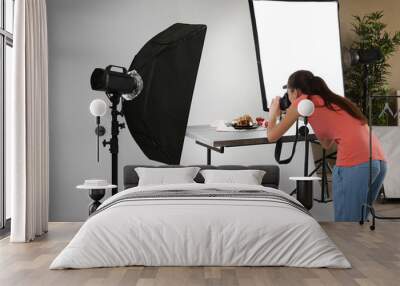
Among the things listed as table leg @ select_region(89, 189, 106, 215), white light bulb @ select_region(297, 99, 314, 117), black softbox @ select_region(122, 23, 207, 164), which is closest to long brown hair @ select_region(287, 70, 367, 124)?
white light bulb @ select_region(297, 99, 314, 117)

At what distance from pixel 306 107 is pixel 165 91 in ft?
4.95

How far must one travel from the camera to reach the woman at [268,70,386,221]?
4.87 meters

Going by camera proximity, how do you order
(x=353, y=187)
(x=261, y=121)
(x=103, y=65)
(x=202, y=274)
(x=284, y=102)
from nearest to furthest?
(x=202, y=274) → (x=353, y=187) → (x=284, y=102) → (x=261, y=121) → (x=103, y=65)

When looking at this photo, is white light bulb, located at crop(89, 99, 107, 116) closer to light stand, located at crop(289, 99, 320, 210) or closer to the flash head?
the flash head

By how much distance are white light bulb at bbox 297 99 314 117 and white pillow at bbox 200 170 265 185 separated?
2.55 ft

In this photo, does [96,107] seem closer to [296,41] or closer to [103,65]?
[103,65]

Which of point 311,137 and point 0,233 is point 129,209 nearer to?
point 0,233

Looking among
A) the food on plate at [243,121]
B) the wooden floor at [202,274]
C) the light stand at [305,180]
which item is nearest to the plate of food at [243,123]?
the food on plate at [243,121]

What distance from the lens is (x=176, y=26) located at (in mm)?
5953

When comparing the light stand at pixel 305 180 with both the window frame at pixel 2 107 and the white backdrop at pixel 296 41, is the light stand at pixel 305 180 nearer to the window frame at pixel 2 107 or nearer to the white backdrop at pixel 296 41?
the white backdrop at pixel 296 41

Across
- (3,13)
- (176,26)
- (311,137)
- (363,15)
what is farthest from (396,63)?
(3,13)

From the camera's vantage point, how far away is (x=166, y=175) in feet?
17.7

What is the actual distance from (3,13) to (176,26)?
166 cm

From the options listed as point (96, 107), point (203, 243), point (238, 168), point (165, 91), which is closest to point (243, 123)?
point (238, 168)
